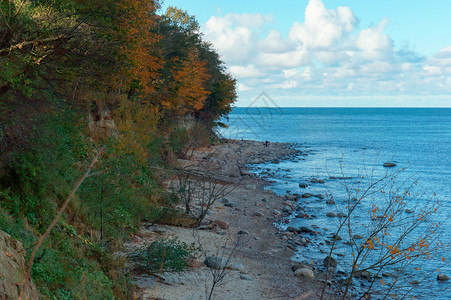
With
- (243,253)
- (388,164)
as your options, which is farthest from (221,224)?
(388,164)

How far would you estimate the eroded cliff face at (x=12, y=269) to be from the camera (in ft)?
19.0

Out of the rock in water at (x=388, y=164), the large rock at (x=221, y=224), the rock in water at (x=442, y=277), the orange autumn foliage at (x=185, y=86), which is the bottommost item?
the rock in water at (x=442, y=277)

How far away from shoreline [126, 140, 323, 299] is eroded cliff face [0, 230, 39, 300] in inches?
100.0

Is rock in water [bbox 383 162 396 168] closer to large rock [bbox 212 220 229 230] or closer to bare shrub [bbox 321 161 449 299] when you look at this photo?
bare shrub [bbox 321 161 449 299]

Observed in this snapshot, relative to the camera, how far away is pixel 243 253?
16359 mm

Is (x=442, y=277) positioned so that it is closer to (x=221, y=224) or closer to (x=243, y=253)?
(x=243, y=253)

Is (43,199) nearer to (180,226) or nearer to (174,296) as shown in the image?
(174,296)

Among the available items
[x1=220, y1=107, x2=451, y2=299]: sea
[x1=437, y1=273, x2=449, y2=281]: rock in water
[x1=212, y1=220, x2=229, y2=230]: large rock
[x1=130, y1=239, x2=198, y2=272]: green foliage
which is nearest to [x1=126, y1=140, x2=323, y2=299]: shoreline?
[x1=212, y1=220, x2=229, y2=230]: large rock

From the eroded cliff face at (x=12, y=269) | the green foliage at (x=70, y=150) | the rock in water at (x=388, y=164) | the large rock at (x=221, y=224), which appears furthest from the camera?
the rock in water at (x=388, y=164)

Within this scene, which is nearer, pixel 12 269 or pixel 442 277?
pixel 12 269

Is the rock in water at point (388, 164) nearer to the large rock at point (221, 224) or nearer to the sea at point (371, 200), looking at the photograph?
the sea at point (371, 200)

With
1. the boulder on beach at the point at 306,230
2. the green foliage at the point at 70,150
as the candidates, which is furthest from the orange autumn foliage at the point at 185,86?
the boulder on beach at the point at 306,230

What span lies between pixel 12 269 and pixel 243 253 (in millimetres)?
11102

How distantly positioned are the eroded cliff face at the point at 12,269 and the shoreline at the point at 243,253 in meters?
2.54
